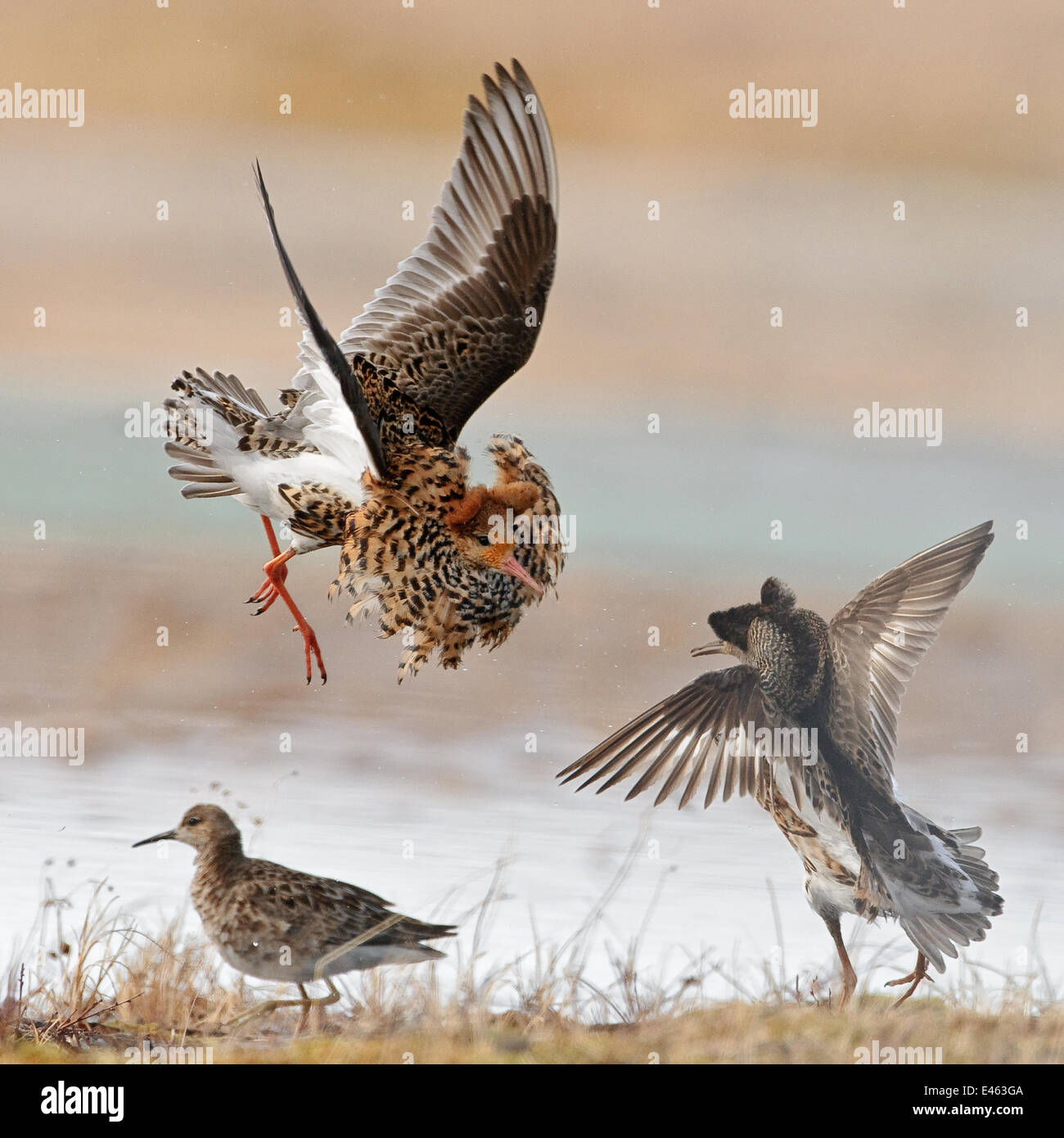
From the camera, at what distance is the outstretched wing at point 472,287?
5.20m

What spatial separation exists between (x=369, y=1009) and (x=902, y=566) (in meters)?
2.07

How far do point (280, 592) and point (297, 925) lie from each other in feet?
4.04

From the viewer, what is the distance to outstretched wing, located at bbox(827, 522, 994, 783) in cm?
495

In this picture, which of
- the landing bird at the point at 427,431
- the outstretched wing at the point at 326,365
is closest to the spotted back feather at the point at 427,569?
the landing bird at the point at 427,431

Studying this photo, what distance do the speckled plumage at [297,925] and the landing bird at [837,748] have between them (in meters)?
0.69

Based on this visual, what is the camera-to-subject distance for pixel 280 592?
17.2ft

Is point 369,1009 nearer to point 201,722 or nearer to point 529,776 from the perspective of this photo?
point 529,776

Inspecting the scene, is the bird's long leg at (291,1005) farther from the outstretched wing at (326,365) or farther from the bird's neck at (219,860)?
the outstretched wing at (326,365)

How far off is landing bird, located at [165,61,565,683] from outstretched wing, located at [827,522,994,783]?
37.9 inches

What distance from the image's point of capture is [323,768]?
6.40 metres

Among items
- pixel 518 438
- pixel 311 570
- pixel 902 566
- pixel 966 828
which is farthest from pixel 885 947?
pixel 311 570

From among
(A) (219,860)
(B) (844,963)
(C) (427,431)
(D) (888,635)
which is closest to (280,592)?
(C) (427,431)

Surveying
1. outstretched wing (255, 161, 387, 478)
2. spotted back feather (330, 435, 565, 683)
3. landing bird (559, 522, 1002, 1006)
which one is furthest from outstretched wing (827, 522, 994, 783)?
outstretched wing (255, 161, 387, 478)

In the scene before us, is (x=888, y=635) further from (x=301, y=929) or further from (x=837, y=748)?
(x=301, y=929)
